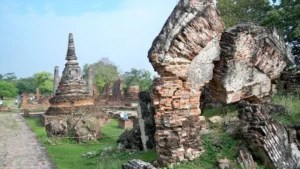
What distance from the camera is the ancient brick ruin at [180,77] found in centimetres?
→ 689

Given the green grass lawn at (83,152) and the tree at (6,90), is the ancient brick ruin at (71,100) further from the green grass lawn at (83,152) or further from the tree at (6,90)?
the tree at (6,90)

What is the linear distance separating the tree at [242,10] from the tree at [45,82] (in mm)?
44254

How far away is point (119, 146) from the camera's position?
9883mm

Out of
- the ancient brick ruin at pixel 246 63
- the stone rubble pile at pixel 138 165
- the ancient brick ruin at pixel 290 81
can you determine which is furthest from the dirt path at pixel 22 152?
the ancient brick ruin at pixel 290 81

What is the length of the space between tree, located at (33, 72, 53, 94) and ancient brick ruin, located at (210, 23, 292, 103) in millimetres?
50218

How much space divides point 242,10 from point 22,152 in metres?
10.4

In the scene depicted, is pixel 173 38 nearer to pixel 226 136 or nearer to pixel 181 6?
pixel 181 6

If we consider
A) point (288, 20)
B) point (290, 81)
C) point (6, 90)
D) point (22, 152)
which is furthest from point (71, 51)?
point (6, 90)

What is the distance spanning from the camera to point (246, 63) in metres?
8.38

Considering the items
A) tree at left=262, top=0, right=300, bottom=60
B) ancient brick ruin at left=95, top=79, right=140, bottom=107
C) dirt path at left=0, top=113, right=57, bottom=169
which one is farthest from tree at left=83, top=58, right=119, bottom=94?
tree at left=262, top=0, right=300, bottom=60

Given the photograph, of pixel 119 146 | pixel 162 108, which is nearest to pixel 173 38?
Answer: pixel 162 108

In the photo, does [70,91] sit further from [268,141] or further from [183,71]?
[268,141]

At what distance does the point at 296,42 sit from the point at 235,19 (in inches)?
109

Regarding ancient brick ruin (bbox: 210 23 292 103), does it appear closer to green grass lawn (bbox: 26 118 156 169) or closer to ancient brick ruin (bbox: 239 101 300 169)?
ancient brick ruin (bbox: 239 101 300 169)
